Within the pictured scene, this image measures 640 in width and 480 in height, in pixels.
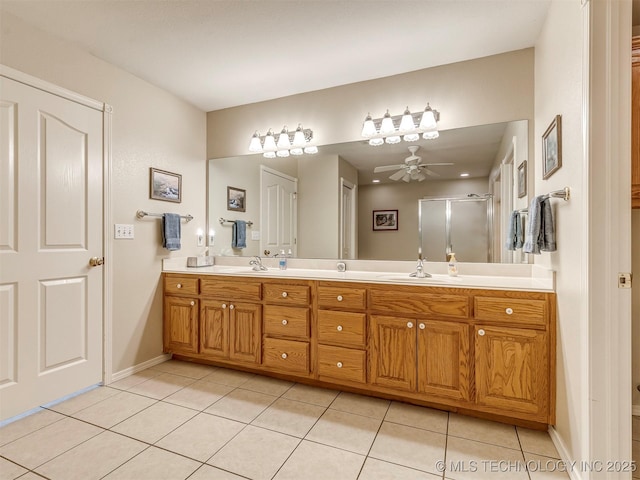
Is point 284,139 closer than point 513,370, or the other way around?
point 513,370

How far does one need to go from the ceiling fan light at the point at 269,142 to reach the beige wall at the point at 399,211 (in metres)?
0.97

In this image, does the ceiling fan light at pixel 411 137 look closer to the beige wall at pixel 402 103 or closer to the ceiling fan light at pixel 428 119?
the ceiling fan light at pixel 428 119

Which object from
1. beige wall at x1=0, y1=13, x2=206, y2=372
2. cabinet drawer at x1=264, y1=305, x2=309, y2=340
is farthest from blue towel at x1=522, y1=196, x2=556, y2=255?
beige wall at x1=0, y1=13, x2=206, y2=372

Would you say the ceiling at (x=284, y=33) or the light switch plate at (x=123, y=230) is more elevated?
the ceiling at (x=284, y=33)

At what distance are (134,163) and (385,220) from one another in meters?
2.14

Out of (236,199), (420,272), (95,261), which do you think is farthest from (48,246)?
(420,272)

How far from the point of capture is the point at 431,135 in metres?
2.47

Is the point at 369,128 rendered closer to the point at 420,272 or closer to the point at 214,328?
the point at 420,272

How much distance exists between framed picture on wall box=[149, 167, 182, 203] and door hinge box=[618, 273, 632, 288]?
3079mm

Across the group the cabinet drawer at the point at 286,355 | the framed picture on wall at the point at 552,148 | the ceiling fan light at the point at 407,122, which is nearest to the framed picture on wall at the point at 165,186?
the cabinet drawer at the point at 286,355

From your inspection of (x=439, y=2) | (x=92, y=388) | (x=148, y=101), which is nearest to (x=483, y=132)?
(x=439, y=2)

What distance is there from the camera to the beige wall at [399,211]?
8.21 ft

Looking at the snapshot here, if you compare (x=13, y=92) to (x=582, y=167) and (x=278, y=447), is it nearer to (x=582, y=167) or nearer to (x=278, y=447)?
(x=278, y=447)

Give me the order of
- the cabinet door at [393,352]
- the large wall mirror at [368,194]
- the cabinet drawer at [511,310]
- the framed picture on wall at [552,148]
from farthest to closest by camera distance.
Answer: the large wall mirror at [368,194]
the cabinet door at [393,352]
the cabinet drawer at [511,310]
the framed picture on wall at [552,148]
